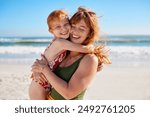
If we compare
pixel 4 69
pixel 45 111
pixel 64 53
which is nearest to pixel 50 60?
pixel 64 53

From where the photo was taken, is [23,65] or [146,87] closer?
[146,87]

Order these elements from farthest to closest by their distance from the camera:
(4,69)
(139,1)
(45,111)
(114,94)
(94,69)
→ (4,69), (114,94), (139,1), (45,111), (94,69)

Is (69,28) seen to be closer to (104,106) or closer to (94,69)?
(94,69)

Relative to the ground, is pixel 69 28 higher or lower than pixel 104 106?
higher

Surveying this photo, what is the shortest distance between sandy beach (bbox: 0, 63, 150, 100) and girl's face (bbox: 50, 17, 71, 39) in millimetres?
1445

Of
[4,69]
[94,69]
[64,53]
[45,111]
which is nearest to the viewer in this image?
[94,69]

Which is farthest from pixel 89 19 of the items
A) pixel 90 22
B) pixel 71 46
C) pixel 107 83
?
pixel 107 83

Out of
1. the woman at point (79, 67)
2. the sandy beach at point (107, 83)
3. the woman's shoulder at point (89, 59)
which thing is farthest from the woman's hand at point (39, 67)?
the sandy beach at point (107, 83)

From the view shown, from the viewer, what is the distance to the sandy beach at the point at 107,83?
2.82 metres

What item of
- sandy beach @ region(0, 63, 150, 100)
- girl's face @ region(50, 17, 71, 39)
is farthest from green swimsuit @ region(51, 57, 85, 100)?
sandy beach @ region(0, 63, 150, 100)

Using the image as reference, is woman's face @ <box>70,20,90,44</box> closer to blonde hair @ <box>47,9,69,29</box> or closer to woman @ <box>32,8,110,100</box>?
woman @ <box>32,8,110,100</box>

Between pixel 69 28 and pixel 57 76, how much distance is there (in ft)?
0.55

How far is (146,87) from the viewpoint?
9.97 ft

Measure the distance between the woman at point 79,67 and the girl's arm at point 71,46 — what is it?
2 cm
